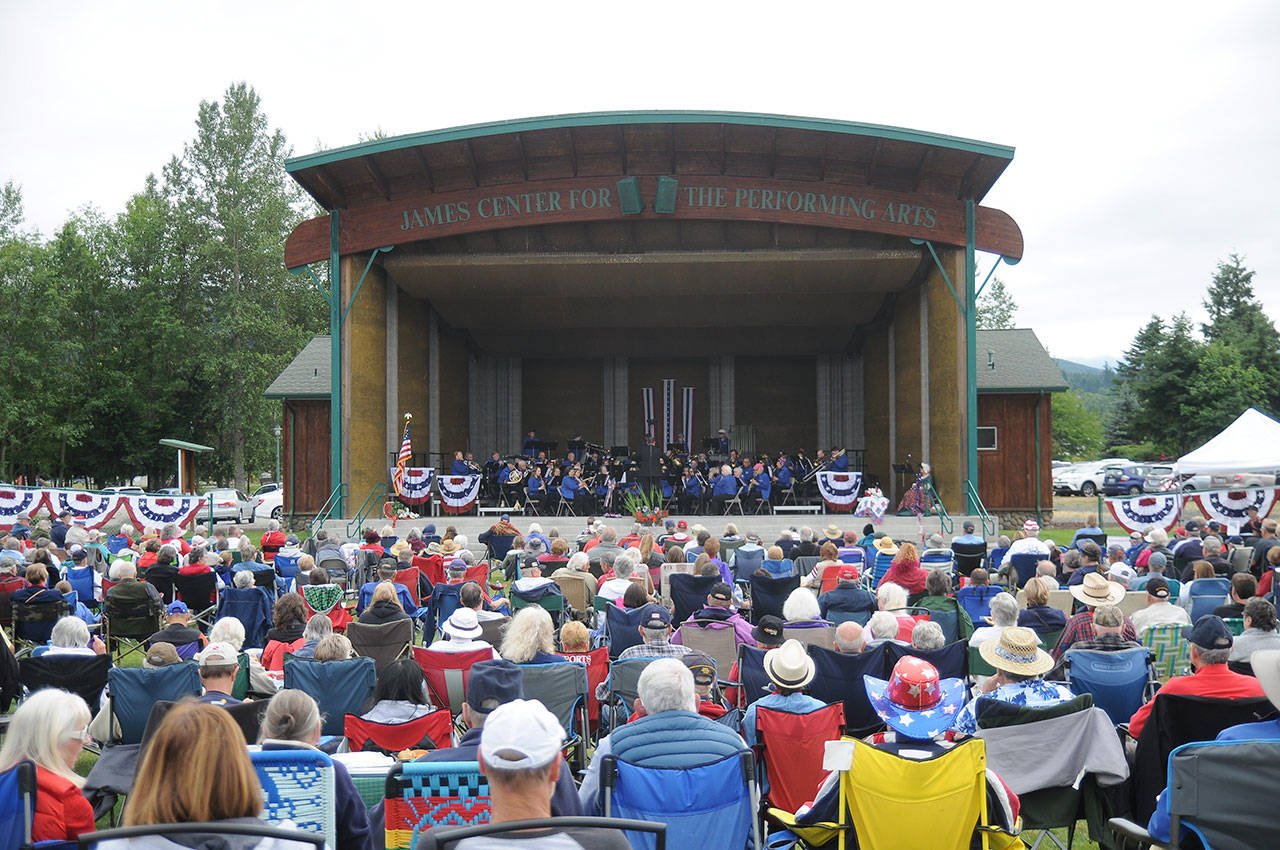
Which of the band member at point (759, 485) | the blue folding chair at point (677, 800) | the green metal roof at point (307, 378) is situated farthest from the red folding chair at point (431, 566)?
the green metal roof at point (307, 378)

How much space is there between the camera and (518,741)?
2.21 meters

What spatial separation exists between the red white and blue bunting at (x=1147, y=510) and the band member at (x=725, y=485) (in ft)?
24.1

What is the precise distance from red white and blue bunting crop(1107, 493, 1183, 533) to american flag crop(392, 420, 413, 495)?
11.9 m

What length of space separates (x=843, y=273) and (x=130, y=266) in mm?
28755

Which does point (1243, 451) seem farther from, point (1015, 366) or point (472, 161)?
point (472, 161)

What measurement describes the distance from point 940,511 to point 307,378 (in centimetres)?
1439

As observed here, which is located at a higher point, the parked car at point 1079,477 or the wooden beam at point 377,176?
the wooden beam at point 377,176

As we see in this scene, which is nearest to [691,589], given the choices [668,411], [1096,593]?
[1096,593]

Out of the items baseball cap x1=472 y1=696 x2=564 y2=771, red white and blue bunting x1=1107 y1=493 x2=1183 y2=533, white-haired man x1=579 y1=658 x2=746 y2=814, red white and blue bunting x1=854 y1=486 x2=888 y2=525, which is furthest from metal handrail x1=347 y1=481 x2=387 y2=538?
baseball cap x1=472 y1=696 x2=564 y2=771

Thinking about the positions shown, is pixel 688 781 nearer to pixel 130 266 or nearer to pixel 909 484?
pixel 909 484

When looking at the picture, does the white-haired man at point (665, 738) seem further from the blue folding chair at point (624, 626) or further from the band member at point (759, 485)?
the band member at point (759, 485)

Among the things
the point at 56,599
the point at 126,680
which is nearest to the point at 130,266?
the point at 56,599

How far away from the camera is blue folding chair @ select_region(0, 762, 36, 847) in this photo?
3148 millimetres

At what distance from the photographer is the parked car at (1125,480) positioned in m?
34.0
